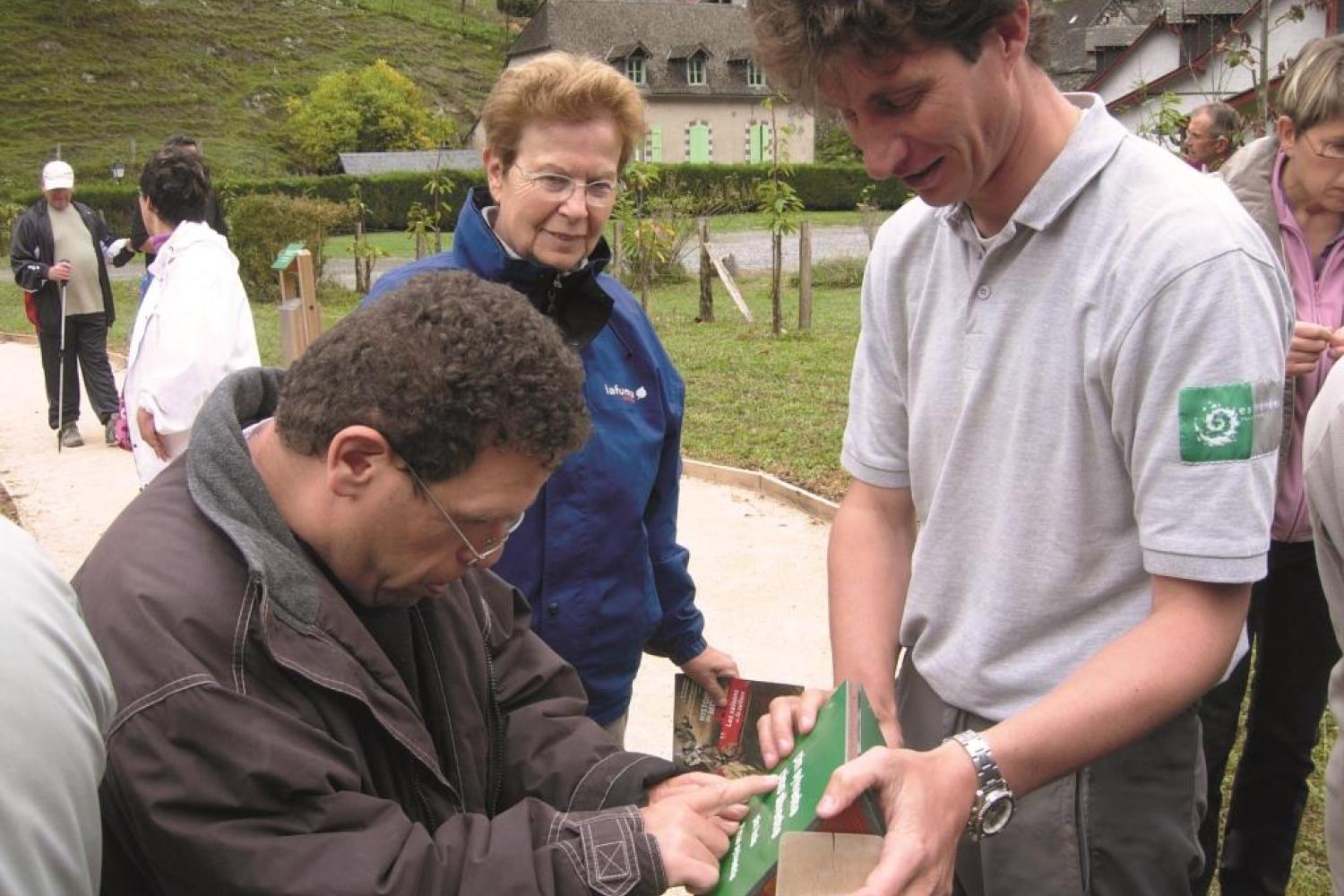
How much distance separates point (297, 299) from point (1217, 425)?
221 inches

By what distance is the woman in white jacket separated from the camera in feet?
16.7

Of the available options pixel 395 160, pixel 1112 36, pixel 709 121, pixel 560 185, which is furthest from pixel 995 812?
pixel 709 121

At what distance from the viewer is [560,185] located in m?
3.04

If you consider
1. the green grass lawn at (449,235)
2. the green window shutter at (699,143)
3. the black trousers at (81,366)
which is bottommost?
the black trousers at (81,366)

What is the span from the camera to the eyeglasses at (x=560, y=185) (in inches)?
119

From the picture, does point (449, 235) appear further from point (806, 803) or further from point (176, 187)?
point (806, 803)

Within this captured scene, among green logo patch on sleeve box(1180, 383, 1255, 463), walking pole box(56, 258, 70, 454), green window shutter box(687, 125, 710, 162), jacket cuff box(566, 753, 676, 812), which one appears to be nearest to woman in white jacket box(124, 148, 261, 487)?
jacket cuff box(566, 753, 676, 812)

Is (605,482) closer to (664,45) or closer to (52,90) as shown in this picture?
(664,45)

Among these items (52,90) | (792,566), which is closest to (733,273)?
(792,566)

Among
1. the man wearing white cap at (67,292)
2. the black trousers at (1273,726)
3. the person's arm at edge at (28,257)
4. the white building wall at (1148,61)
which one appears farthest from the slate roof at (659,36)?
the black trousers at (1273,726)

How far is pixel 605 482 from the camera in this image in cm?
282

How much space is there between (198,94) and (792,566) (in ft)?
227

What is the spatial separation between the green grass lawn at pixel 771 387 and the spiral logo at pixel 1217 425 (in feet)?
8.10

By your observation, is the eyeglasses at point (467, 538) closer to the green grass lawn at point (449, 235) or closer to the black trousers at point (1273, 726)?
the black trousers at point (1273, 726)
